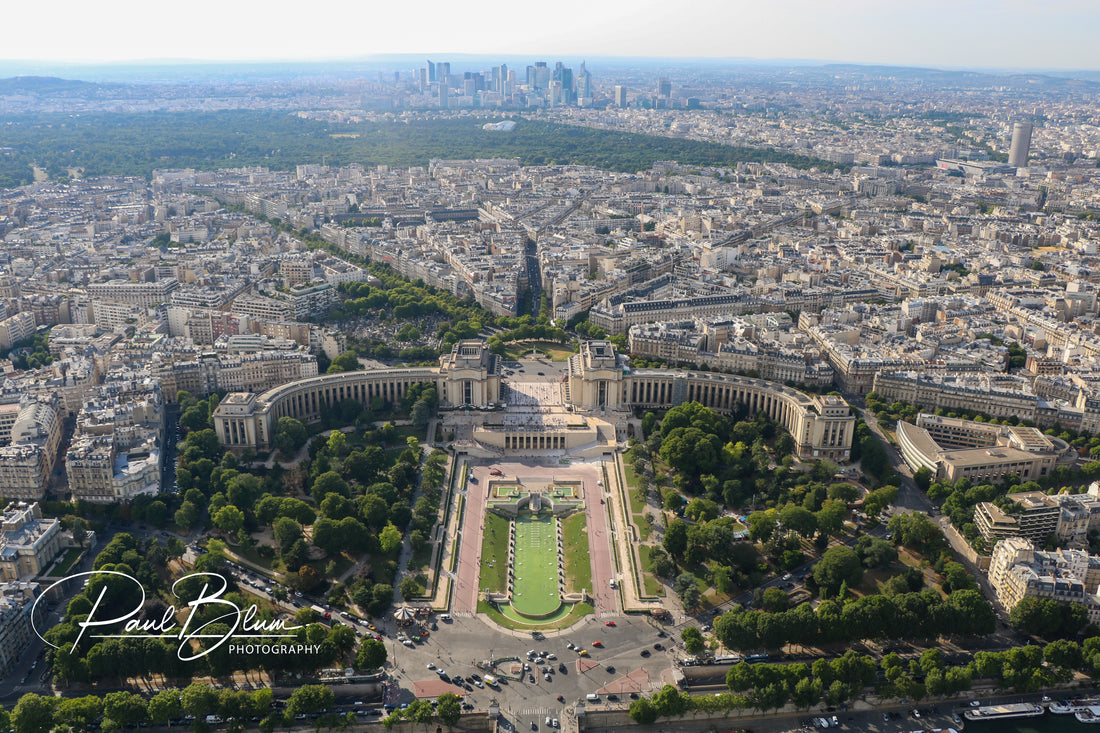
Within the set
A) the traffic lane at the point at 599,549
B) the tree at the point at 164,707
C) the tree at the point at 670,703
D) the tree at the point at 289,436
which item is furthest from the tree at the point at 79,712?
the tree at the point at 289,436

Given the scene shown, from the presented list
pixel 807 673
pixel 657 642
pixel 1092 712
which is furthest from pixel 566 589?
pixel 1092 712

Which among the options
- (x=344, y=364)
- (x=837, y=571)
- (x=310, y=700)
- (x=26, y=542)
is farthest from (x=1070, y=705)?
(x=344, y=364)

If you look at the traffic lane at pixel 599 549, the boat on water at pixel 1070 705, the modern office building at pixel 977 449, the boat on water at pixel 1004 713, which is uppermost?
the modern office building at pixel 977 449

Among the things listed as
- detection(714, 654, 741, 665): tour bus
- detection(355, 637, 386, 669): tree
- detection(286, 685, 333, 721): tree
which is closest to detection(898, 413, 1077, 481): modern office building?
detection(714, 654, 741, 665): tour bus

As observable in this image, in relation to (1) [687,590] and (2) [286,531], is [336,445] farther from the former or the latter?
(1) [687,590]

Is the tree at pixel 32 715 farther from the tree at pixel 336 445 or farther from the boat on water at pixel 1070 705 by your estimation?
the boat on water at pixel 1070 705

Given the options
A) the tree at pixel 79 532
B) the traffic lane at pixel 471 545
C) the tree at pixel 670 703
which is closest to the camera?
the tree at pixel 670 703
